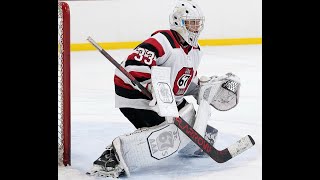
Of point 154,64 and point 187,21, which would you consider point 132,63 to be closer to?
point 154,64

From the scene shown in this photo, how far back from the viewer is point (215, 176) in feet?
8.50

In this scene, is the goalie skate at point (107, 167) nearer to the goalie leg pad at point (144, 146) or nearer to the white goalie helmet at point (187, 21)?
the goalie leg pad at point (144, 146)

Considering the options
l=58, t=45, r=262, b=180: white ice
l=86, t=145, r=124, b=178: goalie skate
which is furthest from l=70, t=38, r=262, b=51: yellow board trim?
l=86, t=145, r=124, b=178: goalie skate

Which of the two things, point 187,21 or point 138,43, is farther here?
point 138,43

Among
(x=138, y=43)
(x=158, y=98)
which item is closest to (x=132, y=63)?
(x=158, y=98)

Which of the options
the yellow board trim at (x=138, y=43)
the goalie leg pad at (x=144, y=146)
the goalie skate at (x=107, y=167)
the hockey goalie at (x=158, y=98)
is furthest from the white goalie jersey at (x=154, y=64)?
the yellow board trim at (x=138, y=43)

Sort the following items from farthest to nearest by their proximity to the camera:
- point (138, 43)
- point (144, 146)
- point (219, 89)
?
point (138, 43) < point (219, 89) < point (144, 146)

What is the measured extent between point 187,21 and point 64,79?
54 cm

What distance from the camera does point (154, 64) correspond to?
2.60m

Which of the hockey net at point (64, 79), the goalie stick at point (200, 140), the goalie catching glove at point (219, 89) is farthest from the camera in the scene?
the goalie catching glove at point (219, 89)

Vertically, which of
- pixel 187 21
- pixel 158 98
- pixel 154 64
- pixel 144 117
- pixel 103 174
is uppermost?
pixel 187 21

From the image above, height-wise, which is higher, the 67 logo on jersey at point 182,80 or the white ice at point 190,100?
the 67 logo on jersey at point 182,80

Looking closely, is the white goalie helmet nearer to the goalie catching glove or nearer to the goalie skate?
the goalie catching glove

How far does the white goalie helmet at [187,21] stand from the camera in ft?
8.78
